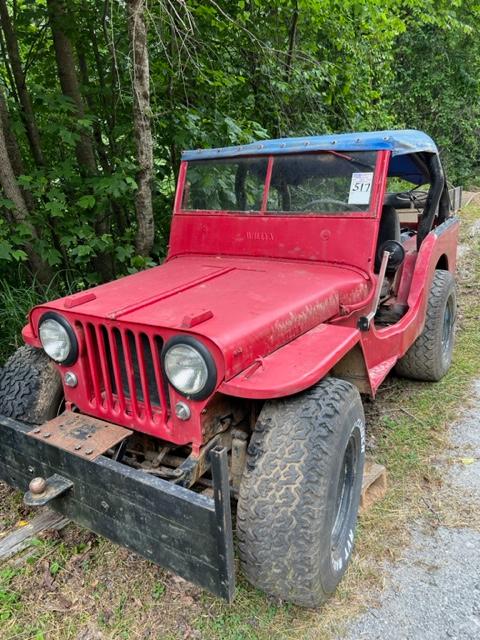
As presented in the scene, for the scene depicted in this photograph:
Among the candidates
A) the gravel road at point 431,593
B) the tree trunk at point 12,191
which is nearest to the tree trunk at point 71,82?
the tree trunk at point 12,191

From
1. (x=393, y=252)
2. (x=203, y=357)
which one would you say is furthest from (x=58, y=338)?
(x=393, y=252)

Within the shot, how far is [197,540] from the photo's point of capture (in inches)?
73.9

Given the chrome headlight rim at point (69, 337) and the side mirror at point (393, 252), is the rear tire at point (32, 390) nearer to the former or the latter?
the chrome headlight rim at point (69, 337)

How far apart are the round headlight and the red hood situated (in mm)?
64

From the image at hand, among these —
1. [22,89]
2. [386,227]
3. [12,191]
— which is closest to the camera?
[386,227]

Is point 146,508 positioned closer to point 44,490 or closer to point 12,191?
point 44,490

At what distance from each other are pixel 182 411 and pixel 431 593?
1350mm

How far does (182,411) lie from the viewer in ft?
6.97

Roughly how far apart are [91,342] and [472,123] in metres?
15.8

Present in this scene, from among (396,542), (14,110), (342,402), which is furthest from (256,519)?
(14,110)

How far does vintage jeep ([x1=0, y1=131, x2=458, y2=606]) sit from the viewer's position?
197 cm

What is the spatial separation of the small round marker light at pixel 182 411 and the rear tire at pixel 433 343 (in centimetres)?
237

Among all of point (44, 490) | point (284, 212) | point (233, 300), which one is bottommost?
point (44, 490)

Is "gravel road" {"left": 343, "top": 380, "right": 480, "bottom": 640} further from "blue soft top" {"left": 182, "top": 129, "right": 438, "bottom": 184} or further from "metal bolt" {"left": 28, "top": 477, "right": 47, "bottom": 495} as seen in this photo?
"blue soft top" {"left": 182, "top": 129, "right": 438, "bottom": 184}
